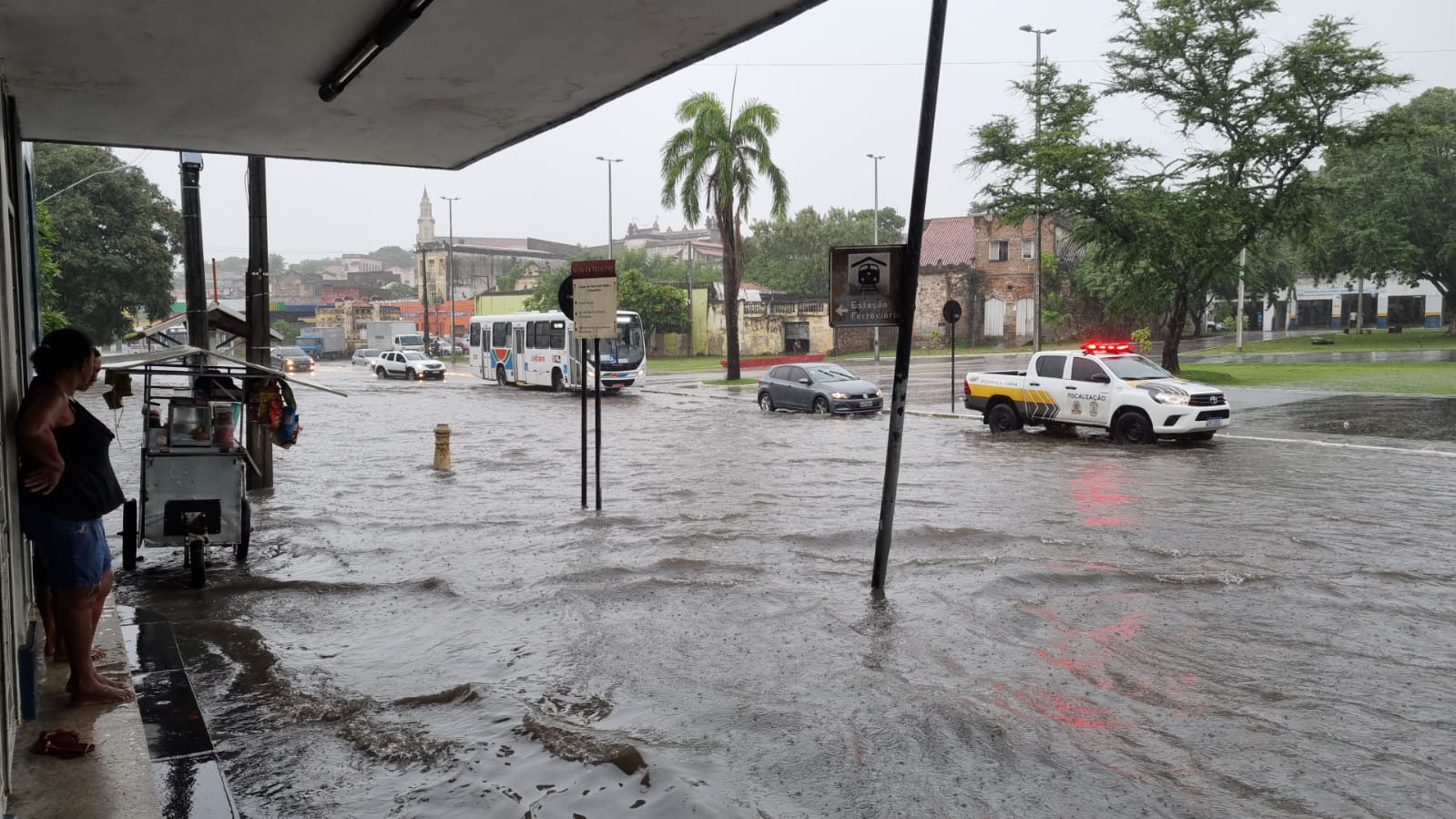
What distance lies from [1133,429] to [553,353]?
22.7m


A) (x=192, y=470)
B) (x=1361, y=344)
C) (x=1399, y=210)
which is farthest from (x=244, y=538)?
(x=1361, y=344)

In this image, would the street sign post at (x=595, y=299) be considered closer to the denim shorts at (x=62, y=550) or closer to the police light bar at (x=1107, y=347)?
the denim shorts at (x=62, y=550)

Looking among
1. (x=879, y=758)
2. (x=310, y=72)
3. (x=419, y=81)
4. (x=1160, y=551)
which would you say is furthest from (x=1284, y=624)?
(x=310, y=72)

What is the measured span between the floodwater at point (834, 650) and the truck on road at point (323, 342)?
7393cm

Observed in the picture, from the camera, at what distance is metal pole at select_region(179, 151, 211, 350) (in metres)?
12.5

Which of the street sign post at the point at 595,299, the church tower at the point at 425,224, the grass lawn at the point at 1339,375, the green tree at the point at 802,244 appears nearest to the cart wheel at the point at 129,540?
the street sign post at the point at 595,299

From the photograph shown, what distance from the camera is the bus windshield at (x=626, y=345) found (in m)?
35.6

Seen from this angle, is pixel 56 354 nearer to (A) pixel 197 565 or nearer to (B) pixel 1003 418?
(A) pixel 197 565

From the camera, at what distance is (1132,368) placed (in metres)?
19.7

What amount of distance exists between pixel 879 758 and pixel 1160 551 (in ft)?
19.1

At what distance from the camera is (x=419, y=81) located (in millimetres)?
6859

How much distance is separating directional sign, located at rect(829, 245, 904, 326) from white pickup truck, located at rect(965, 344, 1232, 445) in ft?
40.2

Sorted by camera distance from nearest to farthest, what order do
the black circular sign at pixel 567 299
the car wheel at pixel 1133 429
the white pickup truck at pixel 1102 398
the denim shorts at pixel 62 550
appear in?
the denim shorts at pixel 62 550 → the black circular sign at pixel 567 299 → the white pickup truck at pixel 1102 398 → the car wheel at pixel 1133 429

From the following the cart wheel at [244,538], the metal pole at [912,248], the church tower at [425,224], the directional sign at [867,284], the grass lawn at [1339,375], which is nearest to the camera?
the metal pole at [912,248]
